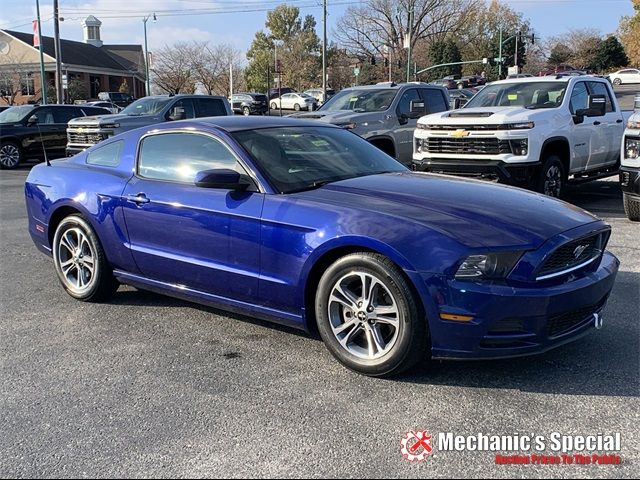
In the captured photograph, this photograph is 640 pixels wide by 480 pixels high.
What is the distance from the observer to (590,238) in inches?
157

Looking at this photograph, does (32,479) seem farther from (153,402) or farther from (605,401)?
(605,401)

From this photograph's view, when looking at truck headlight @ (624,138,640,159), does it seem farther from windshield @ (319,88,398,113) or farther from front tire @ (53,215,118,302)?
front tire @ (53,215,118,302)

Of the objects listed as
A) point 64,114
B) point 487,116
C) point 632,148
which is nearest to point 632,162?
point 632,148

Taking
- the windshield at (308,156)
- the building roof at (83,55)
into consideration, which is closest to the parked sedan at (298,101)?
the building roof at (83,55)

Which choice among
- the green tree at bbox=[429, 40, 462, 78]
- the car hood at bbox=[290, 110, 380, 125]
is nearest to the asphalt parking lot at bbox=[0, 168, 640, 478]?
the car hood at bbox=[290, 110, 380, 125]

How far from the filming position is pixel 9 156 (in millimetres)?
18031

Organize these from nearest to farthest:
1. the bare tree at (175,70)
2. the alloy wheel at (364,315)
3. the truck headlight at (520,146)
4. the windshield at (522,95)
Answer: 1. the alloy wheel at (364,315)
2. the truck headlight at (520,146)
3. the windshield at (522,95)
4. the bare tree at (175,70)

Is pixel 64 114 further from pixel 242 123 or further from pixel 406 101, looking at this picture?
pixel 242 123

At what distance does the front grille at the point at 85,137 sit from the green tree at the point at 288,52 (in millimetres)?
42344

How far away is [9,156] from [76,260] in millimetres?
14459

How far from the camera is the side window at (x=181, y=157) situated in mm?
4633

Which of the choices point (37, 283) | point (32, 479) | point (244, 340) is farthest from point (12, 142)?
point (32, 479)

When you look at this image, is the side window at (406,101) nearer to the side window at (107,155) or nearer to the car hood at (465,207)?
the side window at (107,155)

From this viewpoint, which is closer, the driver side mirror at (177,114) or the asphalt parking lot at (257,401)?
the asphalt parking lot at (257,401)
